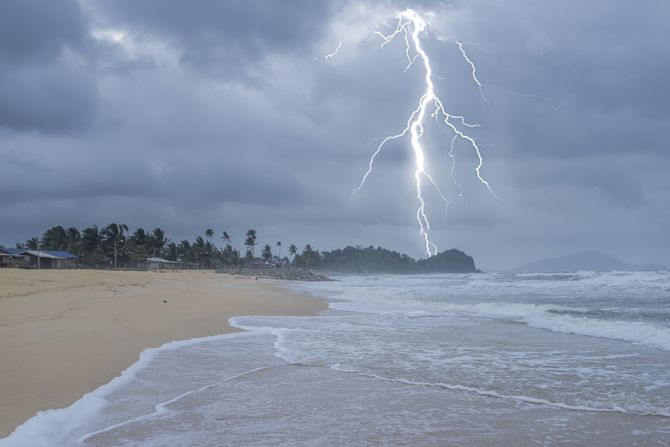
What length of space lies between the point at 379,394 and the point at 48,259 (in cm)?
8334

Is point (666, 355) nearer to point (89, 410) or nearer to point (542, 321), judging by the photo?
point (542, 321)

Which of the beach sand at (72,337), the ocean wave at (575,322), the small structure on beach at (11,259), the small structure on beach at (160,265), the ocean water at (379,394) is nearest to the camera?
the ocean water at (379,394)

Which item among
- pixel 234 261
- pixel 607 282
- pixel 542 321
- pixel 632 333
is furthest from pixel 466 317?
pixel 234 261

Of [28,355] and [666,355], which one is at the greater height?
[28,355]

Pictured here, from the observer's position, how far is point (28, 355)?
730 centimetres

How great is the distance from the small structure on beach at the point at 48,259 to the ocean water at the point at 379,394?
72.1 meters

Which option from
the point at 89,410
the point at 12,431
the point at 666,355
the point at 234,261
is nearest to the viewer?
the point at 12,431

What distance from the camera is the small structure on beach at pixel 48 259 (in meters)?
73.2

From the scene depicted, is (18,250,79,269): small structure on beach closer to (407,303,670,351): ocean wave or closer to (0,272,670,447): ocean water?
(407,303,670,351): ocean wave

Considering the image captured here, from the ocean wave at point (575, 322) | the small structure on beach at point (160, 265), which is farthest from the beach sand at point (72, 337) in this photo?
the small structure on beach at point (160, 265)

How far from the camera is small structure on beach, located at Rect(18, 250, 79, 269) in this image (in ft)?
240

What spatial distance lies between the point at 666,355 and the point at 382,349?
5.30m

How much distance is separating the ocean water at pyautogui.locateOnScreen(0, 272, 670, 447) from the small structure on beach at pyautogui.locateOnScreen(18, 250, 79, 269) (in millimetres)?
72136

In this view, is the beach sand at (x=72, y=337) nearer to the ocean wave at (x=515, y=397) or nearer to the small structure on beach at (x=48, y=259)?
the ocean wave at (x=515, y=397)
